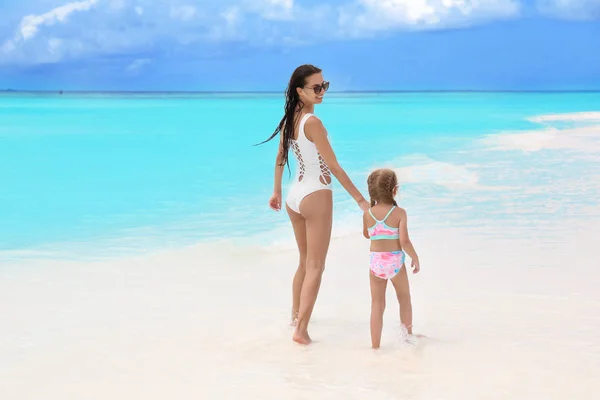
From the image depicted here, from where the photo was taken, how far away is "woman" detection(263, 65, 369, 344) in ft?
13.8

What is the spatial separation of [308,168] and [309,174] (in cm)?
3

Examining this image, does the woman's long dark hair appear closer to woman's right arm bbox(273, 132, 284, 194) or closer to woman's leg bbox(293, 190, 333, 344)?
woman's right arm bbox(273, 132, 284, 194)

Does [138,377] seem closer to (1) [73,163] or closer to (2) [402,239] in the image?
(2) [402,239]

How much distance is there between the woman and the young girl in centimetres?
17

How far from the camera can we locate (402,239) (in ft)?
13.1

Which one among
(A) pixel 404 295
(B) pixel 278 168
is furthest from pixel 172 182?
(A) pixel 404 295

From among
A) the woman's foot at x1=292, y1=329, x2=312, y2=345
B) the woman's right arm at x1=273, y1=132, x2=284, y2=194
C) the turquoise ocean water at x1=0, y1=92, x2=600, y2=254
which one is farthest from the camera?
the turquoise ocean water at x1=0, y1=92, x2=600, y2=254

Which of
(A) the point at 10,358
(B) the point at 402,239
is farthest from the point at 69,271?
(B) the point at 402,239

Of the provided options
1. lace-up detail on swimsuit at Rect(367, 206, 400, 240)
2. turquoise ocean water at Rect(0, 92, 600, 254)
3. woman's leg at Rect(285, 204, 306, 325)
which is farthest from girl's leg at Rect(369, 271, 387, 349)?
turquoise ocean water at Rect(0, 92, 600, 254)

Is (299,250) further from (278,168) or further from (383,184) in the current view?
(383,184)

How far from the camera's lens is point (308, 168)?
429 centimetres

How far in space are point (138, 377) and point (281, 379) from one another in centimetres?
70

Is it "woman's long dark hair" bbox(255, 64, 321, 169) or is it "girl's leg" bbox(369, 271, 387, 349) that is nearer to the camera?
"girl's leg" bbox(369, 271, 387, 349)

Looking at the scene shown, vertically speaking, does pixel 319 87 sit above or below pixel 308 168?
above
